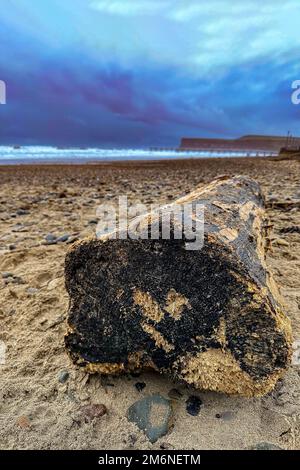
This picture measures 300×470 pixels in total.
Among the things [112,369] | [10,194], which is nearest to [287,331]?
[112,369]

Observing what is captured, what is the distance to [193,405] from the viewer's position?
148 centimetres

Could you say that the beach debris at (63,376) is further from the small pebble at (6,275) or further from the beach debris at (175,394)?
the small pebble at (6,275)

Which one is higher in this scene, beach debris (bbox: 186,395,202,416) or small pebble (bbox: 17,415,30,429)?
beach debris (bbox: 186,395,202,416)

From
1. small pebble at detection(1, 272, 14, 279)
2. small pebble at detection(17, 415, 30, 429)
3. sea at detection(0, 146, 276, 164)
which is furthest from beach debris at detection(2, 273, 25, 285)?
sea at detection(0, 146, 276, 164)

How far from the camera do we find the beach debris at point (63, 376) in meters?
1.64

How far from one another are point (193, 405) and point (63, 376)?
2.25ft

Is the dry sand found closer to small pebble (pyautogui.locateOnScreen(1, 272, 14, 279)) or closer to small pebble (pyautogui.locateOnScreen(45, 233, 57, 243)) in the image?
small pebble (pyautogui.locateOnScreen(1, 272, 14, 279))

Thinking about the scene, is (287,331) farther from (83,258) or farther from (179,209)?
(83,258)

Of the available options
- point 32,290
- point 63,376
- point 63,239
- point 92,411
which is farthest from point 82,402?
point 63,239

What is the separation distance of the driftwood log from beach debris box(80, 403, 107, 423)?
0.19 m

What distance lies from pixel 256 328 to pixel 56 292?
1.70 m

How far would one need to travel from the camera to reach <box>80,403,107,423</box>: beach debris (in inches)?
56.4
